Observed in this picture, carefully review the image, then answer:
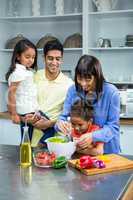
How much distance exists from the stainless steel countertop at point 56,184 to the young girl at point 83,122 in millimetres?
269

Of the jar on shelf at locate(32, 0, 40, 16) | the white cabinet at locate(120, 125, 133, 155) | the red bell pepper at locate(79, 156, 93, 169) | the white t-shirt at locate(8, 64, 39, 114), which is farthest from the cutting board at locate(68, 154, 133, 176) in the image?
the jar on shelf at locate(32, 0, 40, 16)

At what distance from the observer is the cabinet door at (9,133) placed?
3.72 meters

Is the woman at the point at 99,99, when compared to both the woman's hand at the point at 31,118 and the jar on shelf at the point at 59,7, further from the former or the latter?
the jar on shelf at the point at 59,7

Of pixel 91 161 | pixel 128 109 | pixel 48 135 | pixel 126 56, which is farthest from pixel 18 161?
pixel 126 56

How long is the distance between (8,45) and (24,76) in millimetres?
1606

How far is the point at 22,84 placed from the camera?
241 centimetres

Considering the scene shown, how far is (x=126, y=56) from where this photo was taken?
12.3ft

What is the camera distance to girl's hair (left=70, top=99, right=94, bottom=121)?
182cm

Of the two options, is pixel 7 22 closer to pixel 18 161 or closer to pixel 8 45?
pixel 8 45

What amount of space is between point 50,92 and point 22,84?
0.21m

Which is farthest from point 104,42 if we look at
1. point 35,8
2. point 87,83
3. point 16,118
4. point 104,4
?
point 87,83

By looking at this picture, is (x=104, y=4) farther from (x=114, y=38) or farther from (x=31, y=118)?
(x=31, y=118)

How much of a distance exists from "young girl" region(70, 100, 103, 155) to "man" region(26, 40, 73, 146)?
48 cm

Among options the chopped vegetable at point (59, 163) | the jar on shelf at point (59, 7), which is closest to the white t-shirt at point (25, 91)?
the chopped vegetable at point (59, 163)
